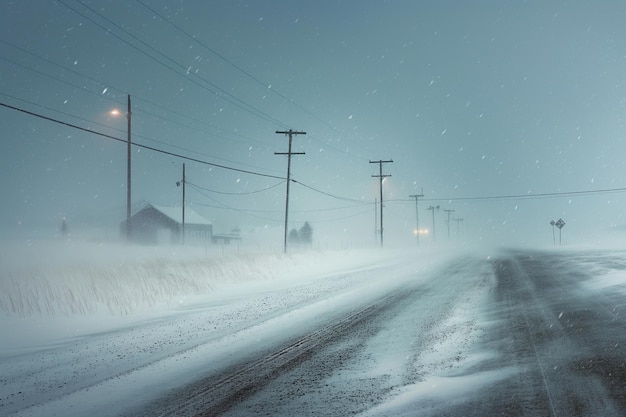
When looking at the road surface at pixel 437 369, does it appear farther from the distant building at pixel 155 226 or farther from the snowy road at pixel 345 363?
the distant building at pixel 155 226

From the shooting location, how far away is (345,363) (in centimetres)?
563

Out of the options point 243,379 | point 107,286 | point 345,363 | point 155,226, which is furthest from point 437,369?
point 155,226

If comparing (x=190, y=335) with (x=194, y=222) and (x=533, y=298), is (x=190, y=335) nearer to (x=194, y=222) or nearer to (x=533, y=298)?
(x=533, y=298)

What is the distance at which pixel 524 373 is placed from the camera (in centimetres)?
510

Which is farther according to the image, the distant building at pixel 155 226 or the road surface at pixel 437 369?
the distant building at pixel 155 226

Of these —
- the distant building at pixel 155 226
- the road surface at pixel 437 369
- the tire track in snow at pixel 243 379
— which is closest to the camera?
the road surface at pixel 437 369

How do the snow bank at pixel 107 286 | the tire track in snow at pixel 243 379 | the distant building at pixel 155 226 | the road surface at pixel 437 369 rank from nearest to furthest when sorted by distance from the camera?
the road surface at pixel 437 369
the tire track in snow at pixel 243 379
the snow bank at pixel 107 286
the distant building at pixel 155 226

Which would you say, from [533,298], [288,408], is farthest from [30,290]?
[533,298]

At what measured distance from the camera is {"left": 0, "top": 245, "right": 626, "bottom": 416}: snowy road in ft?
14.2

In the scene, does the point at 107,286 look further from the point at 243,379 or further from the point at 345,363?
the point at 345,363

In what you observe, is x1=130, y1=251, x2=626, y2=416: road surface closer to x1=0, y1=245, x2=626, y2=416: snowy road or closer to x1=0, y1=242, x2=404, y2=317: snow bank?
x1=0, y1=245, x2=626, y2=416: snowy road

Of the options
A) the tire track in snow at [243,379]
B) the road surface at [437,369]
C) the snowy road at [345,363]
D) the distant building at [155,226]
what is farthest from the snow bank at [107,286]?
the distant building at [155,226]

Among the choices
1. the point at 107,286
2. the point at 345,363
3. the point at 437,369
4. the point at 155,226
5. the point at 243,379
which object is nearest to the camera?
the point at 243,379

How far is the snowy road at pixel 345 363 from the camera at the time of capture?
4.33 m
